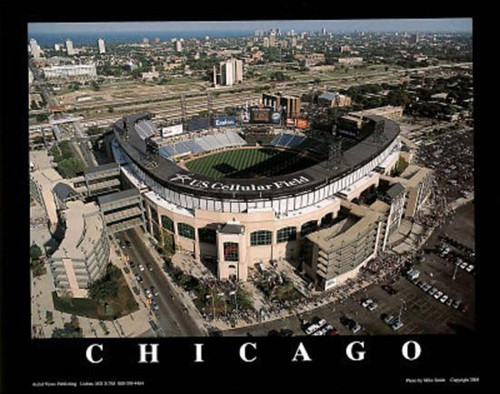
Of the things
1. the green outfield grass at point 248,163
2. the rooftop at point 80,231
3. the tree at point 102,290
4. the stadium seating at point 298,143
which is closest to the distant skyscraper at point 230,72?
the stadium seating at point 298,143

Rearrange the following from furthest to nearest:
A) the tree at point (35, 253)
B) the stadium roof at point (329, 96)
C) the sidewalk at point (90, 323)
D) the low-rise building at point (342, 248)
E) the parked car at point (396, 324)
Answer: the stadium roof at point (329, 96) < the tree at point (35, 253) < the low-rise building at point (342, 248) < the parked car at point (396, 324) < the sidewalk at point (90, 323)

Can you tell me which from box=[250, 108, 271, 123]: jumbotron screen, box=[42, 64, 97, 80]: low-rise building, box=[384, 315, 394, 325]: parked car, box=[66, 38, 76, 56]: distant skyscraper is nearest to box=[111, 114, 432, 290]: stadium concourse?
box=[384, 315, 394, 325]: parked car

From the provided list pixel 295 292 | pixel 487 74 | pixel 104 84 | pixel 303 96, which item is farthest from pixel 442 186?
pixel 104 84

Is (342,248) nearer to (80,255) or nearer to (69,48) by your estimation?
(80,255)

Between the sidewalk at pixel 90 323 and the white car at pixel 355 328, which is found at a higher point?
the sidewalk at pixel 90 323

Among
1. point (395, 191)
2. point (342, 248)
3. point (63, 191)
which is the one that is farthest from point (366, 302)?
point (63, 191)

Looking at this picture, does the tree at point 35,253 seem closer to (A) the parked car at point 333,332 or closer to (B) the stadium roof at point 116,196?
(B) the stadium roof at point 116,196

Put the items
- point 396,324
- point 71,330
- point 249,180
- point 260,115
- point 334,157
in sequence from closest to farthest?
point 71,330, point 396,324, point 249,180, point 334,157, point 260,115
